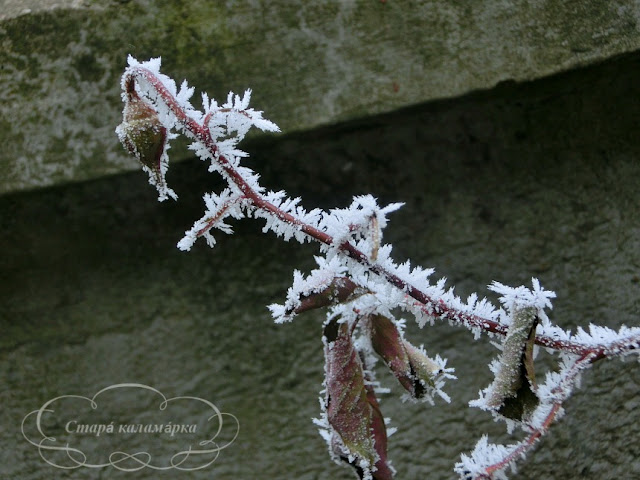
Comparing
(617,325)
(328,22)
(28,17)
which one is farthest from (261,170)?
(617,325)

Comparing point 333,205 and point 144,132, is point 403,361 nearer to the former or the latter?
point 144,132

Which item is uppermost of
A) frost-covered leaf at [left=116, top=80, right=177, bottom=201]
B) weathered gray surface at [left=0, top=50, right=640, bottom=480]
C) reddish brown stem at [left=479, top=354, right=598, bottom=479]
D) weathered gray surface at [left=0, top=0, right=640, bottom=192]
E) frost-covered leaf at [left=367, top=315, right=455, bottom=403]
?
weathered gray surface at [left=0, top=0, right=640, bottom=192]

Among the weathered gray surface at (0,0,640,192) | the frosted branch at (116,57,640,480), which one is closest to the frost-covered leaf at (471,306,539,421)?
the frosted branch at (116,57,640,480)

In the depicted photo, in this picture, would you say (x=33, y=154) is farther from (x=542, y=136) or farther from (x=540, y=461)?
(x=540, y=461)

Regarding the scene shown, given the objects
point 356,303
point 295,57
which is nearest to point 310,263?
point 295,57

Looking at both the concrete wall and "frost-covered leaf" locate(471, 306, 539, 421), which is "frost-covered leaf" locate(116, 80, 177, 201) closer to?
"frost-covered leaf" locate(471, 306, 539, 421)

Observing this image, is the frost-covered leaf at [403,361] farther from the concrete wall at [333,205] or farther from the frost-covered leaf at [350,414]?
the concrete wall at [333,205]

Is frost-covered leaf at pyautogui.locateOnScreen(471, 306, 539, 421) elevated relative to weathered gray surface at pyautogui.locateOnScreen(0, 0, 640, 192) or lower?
lower
